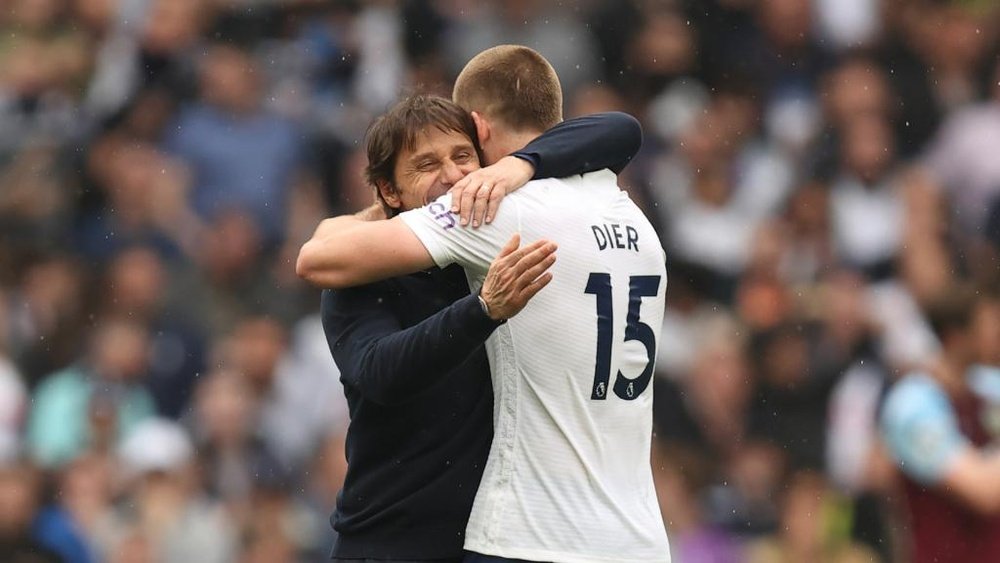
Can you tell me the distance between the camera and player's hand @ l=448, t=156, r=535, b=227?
3949 millimetres

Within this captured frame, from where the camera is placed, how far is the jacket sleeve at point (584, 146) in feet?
13.5

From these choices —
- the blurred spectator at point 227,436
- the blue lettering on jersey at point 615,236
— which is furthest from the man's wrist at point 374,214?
the blurred spectator at point 227,436

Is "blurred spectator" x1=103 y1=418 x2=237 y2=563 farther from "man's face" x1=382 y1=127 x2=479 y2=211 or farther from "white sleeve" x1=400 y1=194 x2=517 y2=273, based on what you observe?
"white sleeve" x1=400 y1=194 x2=517 y2=273

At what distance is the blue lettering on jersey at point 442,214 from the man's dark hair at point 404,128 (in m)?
0.27

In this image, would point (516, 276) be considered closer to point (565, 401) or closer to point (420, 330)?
point (420, 330)

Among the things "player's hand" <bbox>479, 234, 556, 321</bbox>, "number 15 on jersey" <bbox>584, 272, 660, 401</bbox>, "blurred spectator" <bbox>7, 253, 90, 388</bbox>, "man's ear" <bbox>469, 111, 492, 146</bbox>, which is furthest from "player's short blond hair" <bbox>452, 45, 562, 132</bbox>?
"blurred spectator" <bbox>7, 253, 90, 388</bbox>

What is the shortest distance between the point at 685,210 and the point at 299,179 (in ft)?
7.13

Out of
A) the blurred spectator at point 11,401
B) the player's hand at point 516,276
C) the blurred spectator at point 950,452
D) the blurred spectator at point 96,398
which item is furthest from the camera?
the blurred spectator at point 11,401

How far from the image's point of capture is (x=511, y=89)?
429cm

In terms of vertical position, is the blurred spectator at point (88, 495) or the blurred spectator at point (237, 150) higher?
the blurred spectator at point (237, 150)

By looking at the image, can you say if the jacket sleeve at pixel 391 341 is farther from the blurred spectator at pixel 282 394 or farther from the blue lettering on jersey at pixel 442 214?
the blurred spectator at pixel 282 394

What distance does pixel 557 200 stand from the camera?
4.05 meters

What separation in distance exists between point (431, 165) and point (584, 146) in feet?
1.19

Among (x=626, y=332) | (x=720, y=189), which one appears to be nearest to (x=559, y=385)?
(x=626, y=332)
